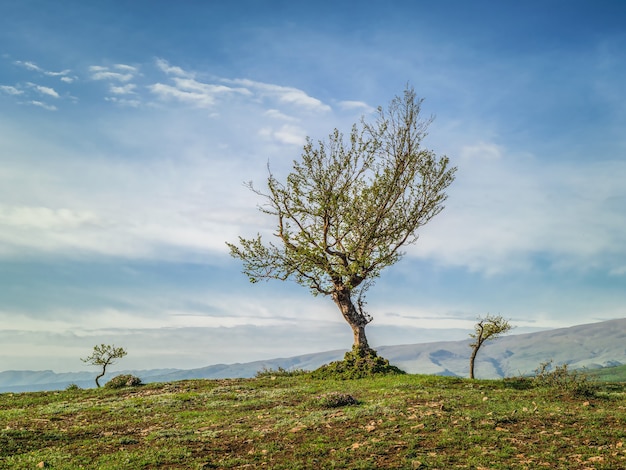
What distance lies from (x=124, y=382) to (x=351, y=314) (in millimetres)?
20047

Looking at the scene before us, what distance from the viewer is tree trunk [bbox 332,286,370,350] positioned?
148 ft

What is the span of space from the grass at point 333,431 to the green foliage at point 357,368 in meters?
8.56

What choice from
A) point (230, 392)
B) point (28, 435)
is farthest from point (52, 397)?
point (28, 435)

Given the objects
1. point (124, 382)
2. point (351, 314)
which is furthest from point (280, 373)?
point (124, 382)

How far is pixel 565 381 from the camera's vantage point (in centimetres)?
2911

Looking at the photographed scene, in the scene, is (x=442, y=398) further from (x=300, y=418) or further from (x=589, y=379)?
(x=589, y=379)

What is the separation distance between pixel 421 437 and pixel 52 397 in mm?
30939

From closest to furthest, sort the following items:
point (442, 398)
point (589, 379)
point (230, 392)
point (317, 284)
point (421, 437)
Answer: point (421, 437)
point (442, 398)
point (589, 379)
point (230, 392)
point (317, 284)

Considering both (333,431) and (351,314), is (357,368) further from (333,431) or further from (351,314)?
(333,431)

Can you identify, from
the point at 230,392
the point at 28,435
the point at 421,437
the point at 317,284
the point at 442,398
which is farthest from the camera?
the point at 317,284

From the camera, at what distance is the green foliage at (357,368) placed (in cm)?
3991

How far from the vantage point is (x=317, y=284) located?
151 ft

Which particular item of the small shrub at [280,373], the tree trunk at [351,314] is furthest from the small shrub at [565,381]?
the small shrub at [280,373]

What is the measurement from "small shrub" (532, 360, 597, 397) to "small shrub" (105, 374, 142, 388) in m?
30.4
